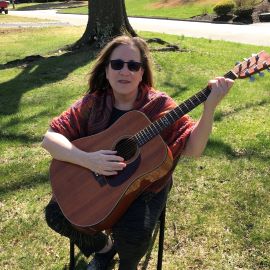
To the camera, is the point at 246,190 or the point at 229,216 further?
the point at 246,190

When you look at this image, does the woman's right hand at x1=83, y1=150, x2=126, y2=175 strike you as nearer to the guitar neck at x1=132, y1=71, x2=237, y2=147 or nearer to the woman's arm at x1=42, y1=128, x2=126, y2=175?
the woman's arm at x1=42, y1=128, x2=126, y2=175

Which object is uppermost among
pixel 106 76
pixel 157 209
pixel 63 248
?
pixel 106 76

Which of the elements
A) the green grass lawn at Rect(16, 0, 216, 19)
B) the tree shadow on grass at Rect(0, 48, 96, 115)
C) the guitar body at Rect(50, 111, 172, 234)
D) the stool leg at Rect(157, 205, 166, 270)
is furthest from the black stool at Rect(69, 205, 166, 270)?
the green grass lawn at Rect(16, 0, 216, 19)

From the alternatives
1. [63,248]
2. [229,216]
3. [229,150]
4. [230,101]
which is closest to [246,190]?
[229,216]

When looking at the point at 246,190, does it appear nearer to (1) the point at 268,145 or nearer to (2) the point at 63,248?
(1) the point at 268,145

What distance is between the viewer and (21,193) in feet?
12.9

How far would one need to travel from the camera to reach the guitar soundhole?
257 centimetres

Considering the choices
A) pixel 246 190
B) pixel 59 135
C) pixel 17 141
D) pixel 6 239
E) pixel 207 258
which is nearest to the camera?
pixel 59 135

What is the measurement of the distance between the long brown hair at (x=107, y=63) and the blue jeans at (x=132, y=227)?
0.78 metres

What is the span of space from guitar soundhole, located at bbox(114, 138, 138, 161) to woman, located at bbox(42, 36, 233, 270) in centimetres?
9

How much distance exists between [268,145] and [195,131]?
2290 mm

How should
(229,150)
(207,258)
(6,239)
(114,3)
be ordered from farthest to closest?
1. (114,3)
2. (229,150)
3. (6,239)
4. (207,258)

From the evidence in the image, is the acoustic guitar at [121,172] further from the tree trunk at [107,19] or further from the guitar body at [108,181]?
the tree trunk at [107,19]

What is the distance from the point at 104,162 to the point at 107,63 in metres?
0.71
